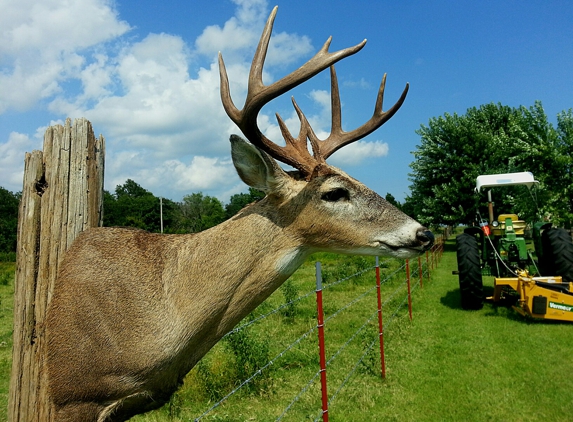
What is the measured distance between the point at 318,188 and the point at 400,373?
4.78 meters

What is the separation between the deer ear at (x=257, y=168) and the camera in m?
2.95

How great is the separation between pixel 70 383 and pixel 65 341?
208mm

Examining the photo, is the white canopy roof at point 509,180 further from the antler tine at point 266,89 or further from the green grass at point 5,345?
the green grass at point 5,345

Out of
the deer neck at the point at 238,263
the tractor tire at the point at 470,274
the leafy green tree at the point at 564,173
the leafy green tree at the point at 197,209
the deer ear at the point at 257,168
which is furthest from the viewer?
the leafy green tree at the point at 197,209

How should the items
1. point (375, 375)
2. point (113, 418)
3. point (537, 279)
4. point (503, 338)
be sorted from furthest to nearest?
point (537, 279)
point (503, 338)
point (375, 375)
point (113, 418)

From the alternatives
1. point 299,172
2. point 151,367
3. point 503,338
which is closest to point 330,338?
point 503,338

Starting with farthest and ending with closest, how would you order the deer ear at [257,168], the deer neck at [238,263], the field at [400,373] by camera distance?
the field at [400,373] → the deer ear at [257,168] → the deer neck at [238,263]

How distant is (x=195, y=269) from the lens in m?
2.68

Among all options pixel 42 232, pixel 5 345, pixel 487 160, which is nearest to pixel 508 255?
pixel 42 232

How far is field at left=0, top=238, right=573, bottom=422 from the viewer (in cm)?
556

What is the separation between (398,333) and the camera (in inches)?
344

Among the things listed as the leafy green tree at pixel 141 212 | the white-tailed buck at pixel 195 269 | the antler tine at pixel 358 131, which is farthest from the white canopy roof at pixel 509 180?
the leafy green tree at pixel 141 212

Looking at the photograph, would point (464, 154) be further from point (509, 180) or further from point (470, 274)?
point (470, 274)

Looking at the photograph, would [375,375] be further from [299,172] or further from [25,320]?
[25,320]
